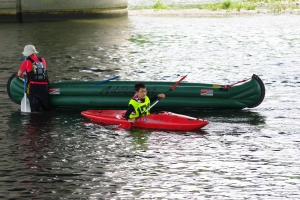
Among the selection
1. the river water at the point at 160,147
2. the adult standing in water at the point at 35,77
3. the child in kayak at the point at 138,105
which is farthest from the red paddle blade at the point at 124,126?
the adult standing in water at the point at 35,77

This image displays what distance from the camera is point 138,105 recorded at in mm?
15414

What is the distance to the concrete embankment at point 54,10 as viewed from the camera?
4434 cm

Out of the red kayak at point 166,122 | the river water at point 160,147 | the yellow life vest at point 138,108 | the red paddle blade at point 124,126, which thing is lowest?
the river water at point 160,147

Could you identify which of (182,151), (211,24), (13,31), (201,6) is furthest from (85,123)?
(201,6)

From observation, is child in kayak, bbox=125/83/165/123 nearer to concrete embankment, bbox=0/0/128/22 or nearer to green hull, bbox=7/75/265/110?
green hull, bbox=7/75/265/110

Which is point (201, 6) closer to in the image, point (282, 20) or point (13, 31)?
point (282, 20)

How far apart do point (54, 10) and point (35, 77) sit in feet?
96.9

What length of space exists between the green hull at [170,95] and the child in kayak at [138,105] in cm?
141

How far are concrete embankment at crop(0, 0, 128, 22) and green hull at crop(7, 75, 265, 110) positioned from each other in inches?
1091

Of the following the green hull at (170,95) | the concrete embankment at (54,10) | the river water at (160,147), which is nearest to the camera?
the river water at (160,147)

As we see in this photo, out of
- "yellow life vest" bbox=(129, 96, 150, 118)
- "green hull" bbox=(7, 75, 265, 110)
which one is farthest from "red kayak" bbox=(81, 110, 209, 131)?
"green hull" bbox=(7, 75, 265, 110)

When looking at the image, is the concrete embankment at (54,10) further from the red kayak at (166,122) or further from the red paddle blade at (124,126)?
the red kayak at (166,122)

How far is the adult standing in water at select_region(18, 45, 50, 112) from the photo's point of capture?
16.8 metres

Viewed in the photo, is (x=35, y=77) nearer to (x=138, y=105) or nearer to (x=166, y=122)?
(x=138, y=105)
